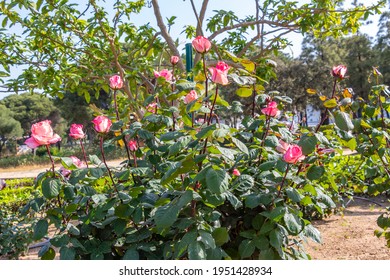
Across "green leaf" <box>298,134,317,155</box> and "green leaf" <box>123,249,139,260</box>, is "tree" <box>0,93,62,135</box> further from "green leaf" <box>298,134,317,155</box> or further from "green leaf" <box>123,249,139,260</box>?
"green leaf" <box>298,134,317,155</box>

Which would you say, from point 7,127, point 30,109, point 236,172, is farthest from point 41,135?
point 30,109

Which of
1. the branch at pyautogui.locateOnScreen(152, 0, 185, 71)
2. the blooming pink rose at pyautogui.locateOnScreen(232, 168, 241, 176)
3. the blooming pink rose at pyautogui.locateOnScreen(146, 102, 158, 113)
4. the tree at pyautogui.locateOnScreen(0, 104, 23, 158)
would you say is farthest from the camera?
the tree at pyautogui.locateOnScreen(0, 104, 23, 158)

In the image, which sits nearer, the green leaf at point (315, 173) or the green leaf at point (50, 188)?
the green leaf at point (50, 188)

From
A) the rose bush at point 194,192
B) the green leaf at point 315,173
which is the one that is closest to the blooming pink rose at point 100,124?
the rose bush at point 194,192

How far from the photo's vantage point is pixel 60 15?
3.47 meters

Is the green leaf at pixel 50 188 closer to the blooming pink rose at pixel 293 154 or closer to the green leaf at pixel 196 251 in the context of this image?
the green leaf at pixel 196 251

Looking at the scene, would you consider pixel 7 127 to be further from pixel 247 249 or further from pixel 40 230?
pixel 247 249

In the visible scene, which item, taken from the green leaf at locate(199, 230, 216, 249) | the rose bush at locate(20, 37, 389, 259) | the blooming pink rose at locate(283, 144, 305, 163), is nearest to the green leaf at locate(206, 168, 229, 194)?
the rose bush at locate(20, 37, 389, 259)

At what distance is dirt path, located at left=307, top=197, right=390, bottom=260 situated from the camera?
9.86 feet

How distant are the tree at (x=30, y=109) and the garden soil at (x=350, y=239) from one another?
29250 millimetres

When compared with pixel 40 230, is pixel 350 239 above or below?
below

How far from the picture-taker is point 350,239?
346 centimetres

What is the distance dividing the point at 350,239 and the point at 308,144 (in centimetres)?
241

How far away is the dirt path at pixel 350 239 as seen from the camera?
3004 millimetres
